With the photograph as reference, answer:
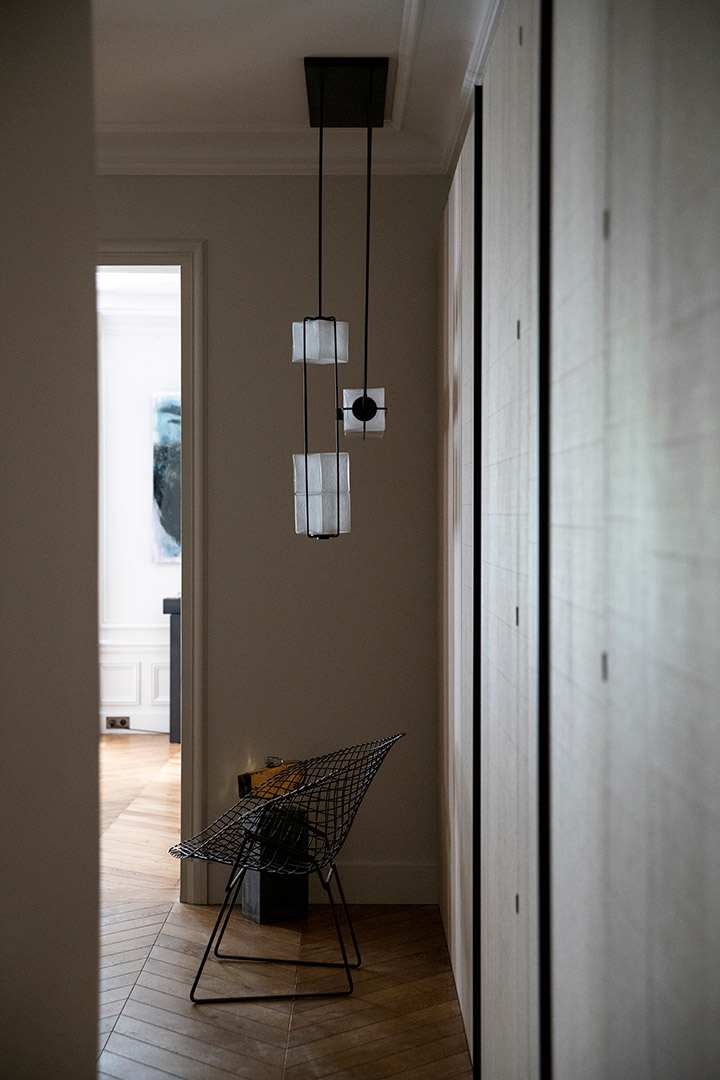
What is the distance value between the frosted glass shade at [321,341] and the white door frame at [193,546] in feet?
2.53

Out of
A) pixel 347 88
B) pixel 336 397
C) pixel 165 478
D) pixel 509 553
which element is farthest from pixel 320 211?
pixel 165 478

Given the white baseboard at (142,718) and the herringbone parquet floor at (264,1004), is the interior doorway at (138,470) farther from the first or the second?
the herringbone parquet floor at (264,1004)

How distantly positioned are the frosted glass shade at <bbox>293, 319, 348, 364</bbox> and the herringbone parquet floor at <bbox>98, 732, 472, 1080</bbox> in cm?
192

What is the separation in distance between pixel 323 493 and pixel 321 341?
1.54ft

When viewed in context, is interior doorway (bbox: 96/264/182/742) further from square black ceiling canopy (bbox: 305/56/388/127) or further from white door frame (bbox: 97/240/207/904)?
square black ceiling canopy (bbox: 305/56/388/127)

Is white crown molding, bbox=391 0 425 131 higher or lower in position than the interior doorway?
higher

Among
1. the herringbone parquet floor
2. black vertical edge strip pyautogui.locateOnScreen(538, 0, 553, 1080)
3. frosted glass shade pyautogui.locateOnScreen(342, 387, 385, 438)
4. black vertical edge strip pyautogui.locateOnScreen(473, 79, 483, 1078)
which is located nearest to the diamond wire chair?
the herringbone parquet floor

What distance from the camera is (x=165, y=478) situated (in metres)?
6.67

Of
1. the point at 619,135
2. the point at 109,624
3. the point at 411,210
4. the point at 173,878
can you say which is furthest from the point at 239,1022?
the point at 109,624

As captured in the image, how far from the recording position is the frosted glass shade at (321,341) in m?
2.88

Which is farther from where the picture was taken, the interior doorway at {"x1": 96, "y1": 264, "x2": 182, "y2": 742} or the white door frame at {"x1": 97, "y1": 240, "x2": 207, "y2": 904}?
the interior doorway at {"x1": 96, "y1": 264, "x2": 182, "y2": 742}

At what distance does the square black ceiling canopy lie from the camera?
2943 millimetres

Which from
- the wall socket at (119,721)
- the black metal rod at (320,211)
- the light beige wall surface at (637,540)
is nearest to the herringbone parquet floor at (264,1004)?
the light beige wall surface at (637,540)

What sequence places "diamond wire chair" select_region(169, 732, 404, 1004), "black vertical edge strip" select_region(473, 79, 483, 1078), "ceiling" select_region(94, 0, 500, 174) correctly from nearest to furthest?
"black vertical edge strip" select_region(473, 79, 483, 1078), "ceiling" select_region(94, 0, 500, 174), "diamond wire chair" select_region(169, 732, 404, 1004)
